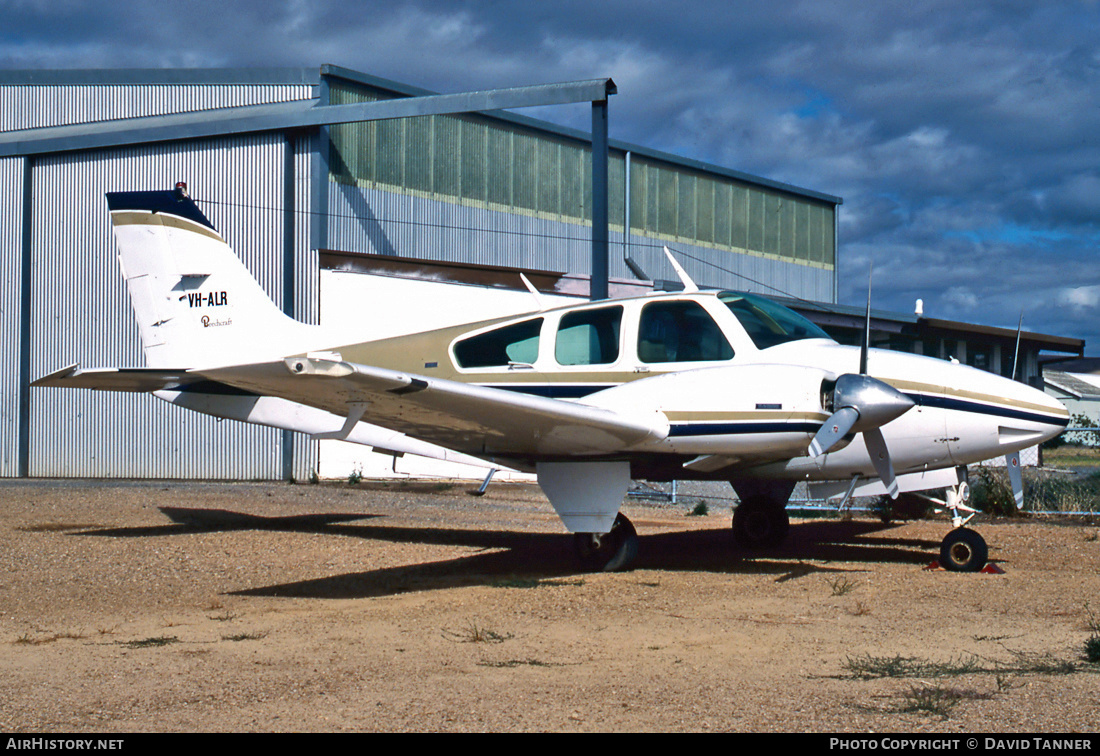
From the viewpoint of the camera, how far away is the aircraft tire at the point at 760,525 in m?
10.2

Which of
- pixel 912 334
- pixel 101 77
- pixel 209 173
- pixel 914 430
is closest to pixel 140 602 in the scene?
pixel 914 430

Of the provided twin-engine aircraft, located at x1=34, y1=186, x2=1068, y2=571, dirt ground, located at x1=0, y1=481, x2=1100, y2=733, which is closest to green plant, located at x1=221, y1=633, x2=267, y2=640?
dirt ground, located at x1=0, y1=481, x2=1100, y2=733

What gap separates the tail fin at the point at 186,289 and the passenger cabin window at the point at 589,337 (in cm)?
365

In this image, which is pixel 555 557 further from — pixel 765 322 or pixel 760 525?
pixel 765 322

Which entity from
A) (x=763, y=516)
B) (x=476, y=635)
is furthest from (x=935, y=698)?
(x=763, y=516)

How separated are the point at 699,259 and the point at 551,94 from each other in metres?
12.8

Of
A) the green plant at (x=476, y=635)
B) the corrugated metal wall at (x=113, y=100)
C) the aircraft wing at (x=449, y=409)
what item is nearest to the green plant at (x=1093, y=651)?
the green plant at (x=476, y=635)

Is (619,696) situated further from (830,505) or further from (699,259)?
(699,259)

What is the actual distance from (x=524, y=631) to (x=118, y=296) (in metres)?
19.4

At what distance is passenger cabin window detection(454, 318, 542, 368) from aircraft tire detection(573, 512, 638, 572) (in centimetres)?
177

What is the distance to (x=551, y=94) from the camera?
19.1 m

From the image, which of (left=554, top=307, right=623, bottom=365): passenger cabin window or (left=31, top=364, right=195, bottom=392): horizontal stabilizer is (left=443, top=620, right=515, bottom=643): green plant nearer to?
(left=554, top=307, right=623, bottom=365): passenger cabin window

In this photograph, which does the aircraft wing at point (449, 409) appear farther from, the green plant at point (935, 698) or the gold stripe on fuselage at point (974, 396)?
the green plant at point (935, 698)

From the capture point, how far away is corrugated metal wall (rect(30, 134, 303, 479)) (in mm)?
21203
